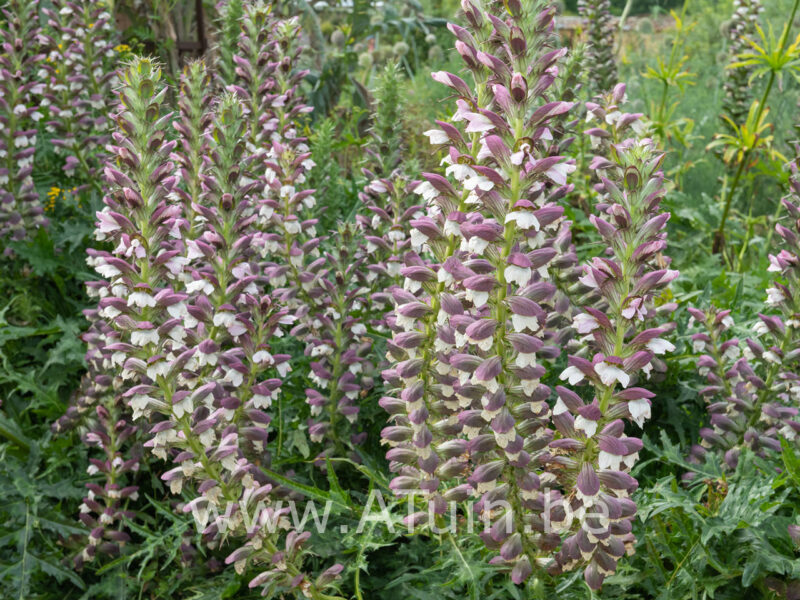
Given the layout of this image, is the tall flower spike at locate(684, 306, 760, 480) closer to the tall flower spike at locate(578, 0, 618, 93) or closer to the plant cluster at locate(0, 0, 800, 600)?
the plant cluster at locate(0, 0, 800, 600)

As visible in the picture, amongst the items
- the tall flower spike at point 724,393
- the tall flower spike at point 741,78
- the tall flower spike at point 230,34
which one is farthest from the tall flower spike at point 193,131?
the tall flower spike at point 741,78

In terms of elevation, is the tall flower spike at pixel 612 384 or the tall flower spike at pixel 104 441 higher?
the tall flower spike at pixel 612 384

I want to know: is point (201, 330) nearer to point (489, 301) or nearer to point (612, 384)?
point (489, 301)

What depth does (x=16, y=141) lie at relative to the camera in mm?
3320

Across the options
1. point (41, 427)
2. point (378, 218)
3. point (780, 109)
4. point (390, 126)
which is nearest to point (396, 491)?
point (378, 218)

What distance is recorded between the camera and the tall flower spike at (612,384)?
147 cm

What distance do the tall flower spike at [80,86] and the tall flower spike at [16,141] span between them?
0.49ft

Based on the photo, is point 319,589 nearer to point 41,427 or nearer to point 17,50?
point 41,427

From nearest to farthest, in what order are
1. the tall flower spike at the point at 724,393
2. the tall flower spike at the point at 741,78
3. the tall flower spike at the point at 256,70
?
1. the tall flower spike at the point at 724,393
2. the tall flower spike at the point at 256,70
3. the tall flower spike at the point at 741,78

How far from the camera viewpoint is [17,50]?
344cm

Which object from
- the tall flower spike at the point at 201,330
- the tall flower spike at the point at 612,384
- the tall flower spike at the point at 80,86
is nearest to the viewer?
the tall flower spike at the point at 612,384

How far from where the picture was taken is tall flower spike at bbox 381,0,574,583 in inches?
59.4

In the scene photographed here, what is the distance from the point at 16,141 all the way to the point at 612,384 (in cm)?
303

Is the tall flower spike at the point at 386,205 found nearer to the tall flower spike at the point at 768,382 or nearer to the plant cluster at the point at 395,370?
the plant cluster at the point at 395,370
